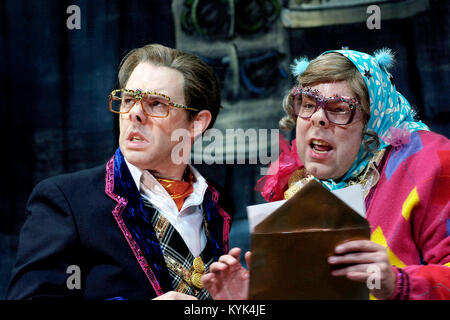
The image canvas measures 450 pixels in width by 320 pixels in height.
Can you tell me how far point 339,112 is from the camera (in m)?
2.13

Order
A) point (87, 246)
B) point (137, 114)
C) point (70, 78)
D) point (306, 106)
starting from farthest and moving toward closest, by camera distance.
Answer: point (70, 78), point (306, 106), point (137, 114), point (87, 246)

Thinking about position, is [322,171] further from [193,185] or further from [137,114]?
[137,114]

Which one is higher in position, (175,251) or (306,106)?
(306,106)

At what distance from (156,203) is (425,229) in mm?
1022

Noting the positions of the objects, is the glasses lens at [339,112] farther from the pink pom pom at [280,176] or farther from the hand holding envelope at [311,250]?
the hand holding envelope at [311,250]

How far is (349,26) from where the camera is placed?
11.5 feet

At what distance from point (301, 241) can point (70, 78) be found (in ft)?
7.93

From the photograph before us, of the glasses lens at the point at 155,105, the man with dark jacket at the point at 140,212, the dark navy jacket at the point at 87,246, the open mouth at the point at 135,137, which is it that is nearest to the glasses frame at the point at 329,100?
the man with dark jacket at the point at 140,212

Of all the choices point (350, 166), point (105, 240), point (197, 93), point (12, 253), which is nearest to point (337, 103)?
point (350, 166)

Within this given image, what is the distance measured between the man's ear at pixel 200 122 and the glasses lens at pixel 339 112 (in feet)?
1.75

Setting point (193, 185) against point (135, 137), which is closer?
point (135, 137)

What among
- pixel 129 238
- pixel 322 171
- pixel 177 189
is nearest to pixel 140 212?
pixel 129 238

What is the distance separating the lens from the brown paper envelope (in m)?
1.48

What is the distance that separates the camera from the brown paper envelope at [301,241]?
148 centimetres
